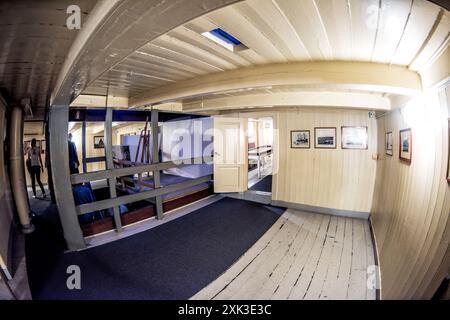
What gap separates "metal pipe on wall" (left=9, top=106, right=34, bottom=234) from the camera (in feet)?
7.91

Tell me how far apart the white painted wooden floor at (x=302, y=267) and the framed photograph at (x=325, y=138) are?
1681 millimetres

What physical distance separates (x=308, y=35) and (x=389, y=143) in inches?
95.5

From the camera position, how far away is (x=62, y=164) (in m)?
2.48

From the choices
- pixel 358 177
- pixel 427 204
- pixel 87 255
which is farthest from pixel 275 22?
pixel 358 177

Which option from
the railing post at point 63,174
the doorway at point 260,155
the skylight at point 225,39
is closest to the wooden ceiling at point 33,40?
the railing post at point 63,174

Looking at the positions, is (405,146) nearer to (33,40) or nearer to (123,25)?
(123,25)

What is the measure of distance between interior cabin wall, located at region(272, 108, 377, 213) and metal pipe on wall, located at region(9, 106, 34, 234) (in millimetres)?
4582

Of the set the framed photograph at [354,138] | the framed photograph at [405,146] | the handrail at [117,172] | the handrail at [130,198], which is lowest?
the handrail at [130,198]

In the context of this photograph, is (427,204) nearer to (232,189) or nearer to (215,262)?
(215,262)

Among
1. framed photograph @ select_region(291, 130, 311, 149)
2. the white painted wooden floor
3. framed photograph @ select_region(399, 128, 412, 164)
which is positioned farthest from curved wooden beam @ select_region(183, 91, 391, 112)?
the white painted wooden floor

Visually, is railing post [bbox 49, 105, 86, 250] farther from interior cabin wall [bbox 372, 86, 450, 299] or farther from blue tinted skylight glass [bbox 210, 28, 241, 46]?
interior cabin wall [bbox 372, 86, 450, 299]

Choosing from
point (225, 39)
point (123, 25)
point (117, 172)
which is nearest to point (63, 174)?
point (117, 172)

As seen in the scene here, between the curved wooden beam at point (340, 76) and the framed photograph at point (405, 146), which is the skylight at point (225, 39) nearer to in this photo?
the curved wooden beam at point (340, 76)

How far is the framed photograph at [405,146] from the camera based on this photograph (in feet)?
6.20
